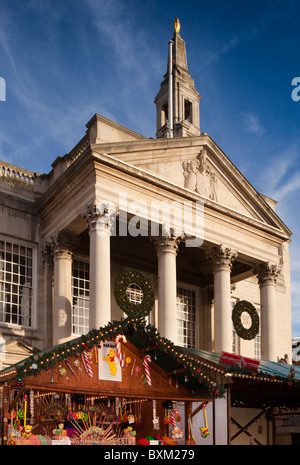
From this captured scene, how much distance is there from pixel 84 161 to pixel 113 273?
7.09 meters

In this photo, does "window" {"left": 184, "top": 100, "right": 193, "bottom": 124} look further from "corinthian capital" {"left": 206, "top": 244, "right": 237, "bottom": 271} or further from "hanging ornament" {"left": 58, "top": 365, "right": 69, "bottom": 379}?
"hanging ornament" {"left": 58, "top": 365, "right": 69, "bottom": 379}

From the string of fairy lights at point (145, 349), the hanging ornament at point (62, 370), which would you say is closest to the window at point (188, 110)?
the string of fairy lights at point (145, 349)

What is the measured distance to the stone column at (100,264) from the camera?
794 inches

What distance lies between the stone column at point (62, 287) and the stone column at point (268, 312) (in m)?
9.37

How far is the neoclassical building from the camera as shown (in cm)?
2173

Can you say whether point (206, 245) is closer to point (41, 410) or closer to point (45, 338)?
point (45, 338)

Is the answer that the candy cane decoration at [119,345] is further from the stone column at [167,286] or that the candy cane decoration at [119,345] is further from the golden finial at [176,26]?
the golden finial at [176,26]

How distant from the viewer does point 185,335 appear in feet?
95.3

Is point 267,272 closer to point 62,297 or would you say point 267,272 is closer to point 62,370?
point 62,297

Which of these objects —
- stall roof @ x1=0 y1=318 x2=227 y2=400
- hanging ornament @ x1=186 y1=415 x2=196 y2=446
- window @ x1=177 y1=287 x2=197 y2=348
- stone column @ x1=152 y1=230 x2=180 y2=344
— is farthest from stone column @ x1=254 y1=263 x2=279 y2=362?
hanging ornament @ x1=186 y1=415 x2=196 y2=446

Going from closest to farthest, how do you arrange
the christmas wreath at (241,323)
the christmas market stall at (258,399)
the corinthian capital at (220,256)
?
the christmas market stall at (258,399) → the christmas wreath at (241,323) → the corinthian capital at (220,256)

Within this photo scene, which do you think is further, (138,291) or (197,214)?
(138,291)

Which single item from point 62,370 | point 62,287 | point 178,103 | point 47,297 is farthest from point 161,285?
point 178,103

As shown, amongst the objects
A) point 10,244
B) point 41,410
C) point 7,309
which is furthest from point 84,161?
point 41,410
